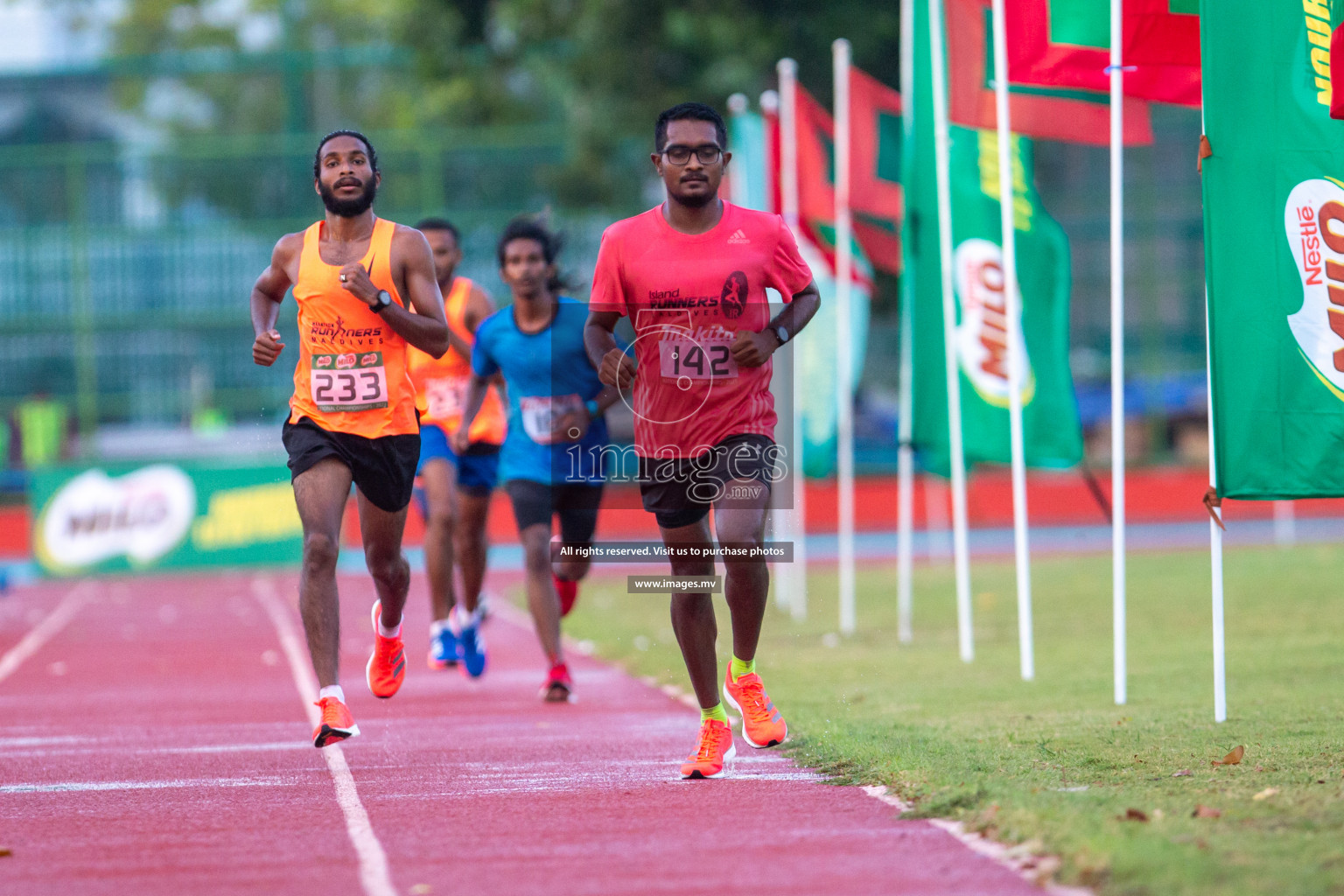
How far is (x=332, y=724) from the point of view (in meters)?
7.44

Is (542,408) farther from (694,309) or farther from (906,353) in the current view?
(906,353)

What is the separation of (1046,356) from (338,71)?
34938 mm

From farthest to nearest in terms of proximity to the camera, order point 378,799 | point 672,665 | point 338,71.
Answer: point 338,71 → point 672,665 → point 378,799

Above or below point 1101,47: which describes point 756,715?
below

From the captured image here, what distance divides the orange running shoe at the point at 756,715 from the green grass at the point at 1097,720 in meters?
0.25

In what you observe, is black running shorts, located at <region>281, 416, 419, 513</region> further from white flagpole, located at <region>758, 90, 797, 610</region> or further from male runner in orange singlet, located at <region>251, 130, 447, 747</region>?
white flagpole, located at <region>758, 90, 797, 610</region>

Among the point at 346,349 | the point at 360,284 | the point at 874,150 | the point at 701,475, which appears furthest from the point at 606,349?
the point at 874,150

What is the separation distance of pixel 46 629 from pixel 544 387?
915 centimetres

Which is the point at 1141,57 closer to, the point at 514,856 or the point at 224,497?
the point at 514,856

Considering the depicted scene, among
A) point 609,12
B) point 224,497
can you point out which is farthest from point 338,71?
point 224,497

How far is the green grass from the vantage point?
5238 millimetres

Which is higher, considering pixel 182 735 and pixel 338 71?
pixel 338 71

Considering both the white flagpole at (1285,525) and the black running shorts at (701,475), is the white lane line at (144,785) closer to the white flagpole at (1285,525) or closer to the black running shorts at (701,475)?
the black running shorts at (701,475)

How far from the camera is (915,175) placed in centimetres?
1291
